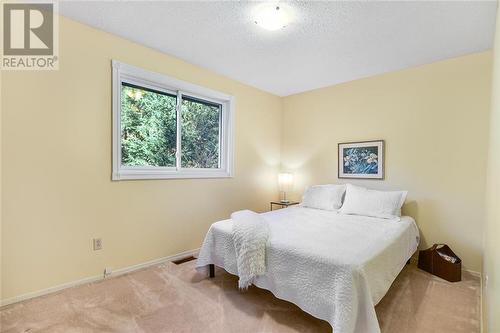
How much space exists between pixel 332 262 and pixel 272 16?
6.48 ft

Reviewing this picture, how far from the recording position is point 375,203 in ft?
9.68

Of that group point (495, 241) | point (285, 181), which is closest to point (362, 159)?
point (285, 181)

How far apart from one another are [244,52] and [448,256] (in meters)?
3.14

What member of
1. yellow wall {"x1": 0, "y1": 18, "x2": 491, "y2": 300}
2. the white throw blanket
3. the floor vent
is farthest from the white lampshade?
the white throw blanket

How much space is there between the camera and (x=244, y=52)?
9.16 ft

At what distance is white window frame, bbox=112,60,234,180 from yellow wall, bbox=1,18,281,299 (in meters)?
0.07

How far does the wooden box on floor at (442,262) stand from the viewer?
246 cm

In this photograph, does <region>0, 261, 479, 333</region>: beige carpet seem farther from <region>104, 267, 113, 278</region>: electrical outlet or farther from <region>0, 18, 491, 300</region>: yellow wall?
<region>0, 18, 491, 300</region>: yellow wall

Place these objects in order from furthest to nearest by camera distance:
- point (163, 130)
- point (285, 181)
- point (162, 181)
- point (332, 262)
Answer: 1. point (285, 181)
2. point (163, 130)
3. point (162, 181)
4. point (332, 262)

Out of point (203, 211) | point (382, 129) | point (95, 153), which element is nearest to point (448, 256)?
point (382, 129)

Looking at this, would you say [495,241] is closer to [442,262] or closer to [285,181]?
[442,262]

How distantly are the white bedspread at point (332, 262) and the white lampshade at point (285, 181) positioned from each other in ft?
5.30

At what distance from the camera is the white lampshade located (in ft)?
13.9

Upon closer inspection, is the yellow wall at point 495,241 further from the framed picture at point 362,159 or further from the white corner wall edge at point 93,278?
the white corner wall edge at point 93,278
